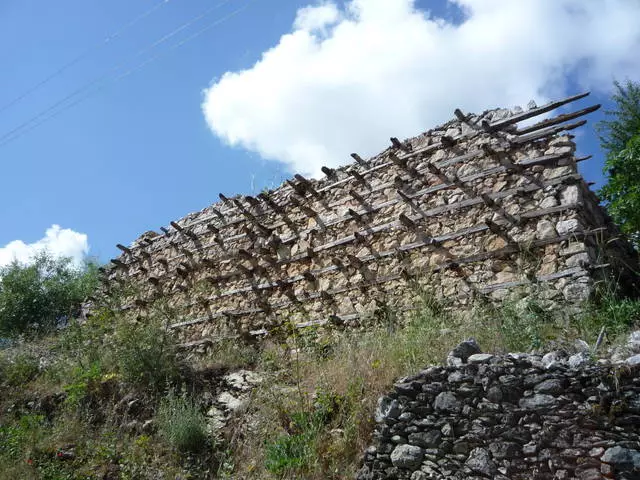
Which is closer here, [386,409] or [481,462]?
[481,462]

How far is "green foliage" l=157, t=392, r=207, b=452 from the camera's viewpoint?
6230mm

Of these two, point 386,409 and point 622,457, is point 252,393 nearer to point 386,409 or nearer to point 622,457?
point 386,409

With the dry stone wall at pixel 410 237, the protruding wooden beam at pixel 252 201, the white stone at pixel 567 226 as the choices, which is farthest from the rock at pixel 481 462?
the protruding wooden beam at pixel 252 201

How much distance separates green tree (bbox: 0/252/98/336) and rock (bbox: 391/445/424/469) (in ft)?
36.6

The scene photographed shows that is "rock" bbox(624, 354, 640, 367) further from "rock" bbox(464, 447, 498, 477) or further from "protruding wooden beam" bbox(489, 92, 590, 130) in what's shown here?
"protruding wooden beam" bbox(489, 92, 590, 130)

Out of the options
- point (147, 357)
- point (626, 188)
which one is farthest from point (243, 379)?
point (626, 188)

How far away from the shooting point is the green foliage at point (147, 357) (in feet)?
25.6

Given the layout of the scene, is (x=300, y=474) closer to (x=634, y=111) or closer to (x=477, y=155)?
(x=477, y=155)

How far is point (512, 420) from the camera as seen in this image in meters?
4.02

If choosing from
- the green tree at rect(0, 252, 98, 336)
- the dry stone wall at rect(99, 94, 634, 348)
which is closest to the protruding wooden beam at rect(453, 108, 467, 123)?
the dry stone wall at rect(99, 94, 634, 348)

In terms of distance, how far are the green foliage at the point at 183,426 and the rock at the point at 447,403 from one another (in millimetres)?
3052

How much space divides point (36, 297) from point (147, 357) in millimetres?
8056

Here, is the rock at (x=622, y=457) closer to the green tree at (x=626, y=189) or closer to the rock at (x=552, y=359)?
the rock at (x=552, y=359)

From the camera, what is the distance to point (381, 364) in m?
5.61
